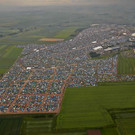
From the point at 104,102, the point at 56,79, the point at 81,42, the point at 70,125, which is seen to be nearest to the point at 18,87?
the point at 56,79

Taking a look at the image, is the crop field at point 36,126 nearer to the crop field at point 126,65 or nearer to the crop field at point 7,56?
the crop field at point 7,56

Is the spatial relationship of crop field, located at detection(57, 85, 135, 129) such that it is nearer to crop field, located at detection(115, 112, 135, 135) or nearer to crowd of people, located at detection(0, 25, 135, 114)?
crop field, located at detection(115, 112, 135, 135)

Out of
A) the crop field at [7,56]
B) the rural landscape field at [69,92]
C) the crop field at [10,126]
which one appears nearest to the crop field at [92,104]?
the rural landscape field at [69,92]

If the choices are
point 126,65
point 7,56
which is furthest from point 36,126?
point 7,56

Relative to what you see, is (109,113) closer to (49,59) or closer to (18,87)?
(18,87)

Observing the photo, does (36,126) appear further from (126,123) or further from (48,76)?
(48,76)
